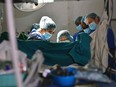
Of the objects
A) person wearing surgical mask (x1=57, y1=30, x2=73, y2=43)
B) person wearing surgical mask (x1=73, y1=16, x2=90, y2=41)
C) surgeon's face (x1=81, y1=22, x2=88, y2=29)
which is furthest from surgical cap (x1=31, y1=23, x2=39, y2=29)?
surgeon's face (x1=81, y1=22, x2=88, y2=29)

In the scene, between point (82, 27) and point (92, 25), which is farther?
point (82, 27)

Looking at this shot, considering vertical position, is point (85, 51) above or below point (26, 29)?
below

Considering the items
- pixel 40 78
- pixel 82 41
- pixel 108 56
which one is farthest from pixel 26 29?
pixel 40 78

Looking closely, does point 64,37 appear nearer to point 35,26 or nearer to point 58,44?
point 58,44

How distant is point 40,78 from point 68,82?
7.7 inches

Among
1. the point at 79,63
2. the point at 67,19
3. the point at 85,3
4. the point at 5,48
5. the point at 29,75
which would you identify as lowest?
the point at 79,63

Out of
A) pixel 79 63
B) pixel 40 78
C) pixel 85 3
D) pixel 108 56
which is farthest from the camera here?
pixel 85 3

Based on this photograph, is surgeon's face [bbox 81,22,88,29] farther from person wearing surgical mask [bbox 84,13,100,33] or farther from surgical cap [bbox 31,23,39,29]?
surgical cap [bbox 31,23,39,29]

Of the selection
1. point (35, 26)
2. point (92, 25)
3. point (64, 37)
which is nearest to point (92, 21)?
point (92, 25)

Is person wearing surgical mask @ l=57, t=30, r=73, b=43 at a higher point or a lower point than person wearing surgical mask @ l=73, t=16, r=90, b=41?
lower

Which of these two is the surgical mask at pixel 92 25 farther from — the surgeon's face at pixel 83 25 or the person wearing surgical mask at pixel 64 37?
the person wearing surgical mask at pixel 64 37

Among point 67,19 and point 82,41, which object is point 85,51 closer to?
point 82,41

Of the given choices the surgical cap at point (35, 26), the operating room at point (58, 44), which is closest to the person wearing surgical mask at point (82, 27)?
the operating room at point (58, 44)

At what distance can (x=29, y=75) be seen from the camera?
1.17 meters
